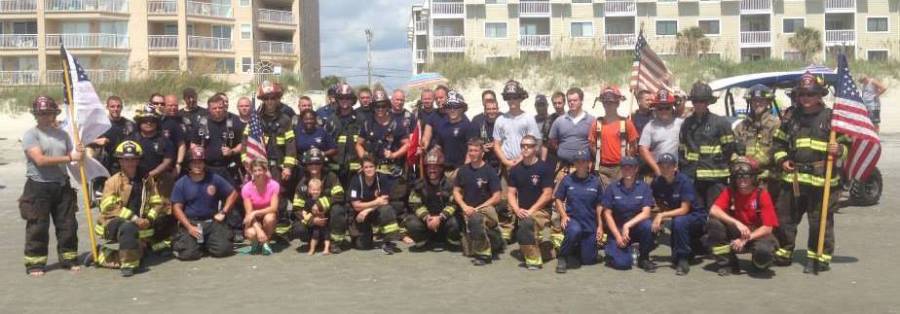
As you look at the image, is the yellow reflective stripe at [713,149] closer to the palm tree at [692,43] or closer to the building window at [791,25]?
the palm tree at [692,43]

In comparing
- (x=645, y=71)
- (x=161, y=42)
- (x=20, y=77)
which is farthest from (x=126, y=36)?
(x=645, y=71)

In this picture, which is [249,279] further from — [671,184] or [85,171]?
[671,184]

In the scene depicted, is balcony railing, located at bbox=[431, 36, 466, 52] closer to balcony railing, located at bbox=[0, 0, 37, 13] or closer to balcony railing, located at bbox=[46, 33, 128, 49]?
balcony railing, located at bbox=[46, 33, 128, 49]

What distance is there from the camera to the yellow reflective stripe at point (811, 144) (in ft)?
28.9

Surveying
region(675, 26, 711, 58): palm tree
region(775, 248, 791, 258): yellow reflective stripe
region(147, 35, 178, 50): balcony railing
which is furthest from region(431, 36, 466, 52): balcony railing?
region(775, 248, 791, 258): yellow reflective stripe

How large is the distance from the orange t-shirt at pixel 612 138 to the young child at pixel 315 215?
3.66 metres

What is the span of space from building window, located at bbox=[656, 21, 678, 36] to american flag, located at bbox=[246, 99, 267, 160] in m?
54.2

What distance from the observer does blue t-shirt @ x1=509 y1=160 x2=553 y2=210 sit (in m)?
9.82

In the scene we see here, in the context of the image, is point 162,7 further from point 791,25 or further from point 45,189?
point 45,189

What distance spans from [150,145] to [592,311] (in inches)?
248

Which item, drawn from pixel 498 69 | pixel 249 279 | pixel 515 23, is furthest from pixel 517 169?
pixel 515 23

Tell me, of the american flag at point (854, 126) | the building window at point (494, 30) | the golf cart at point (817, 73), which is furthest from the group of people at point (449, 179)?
the building window at point (494, 30)

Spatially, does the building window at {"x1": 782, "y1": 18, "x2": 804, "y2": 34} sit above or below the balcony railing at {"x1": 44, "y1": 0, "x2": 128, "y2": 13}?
below

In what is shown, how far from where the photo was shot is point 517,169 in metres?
9.90
